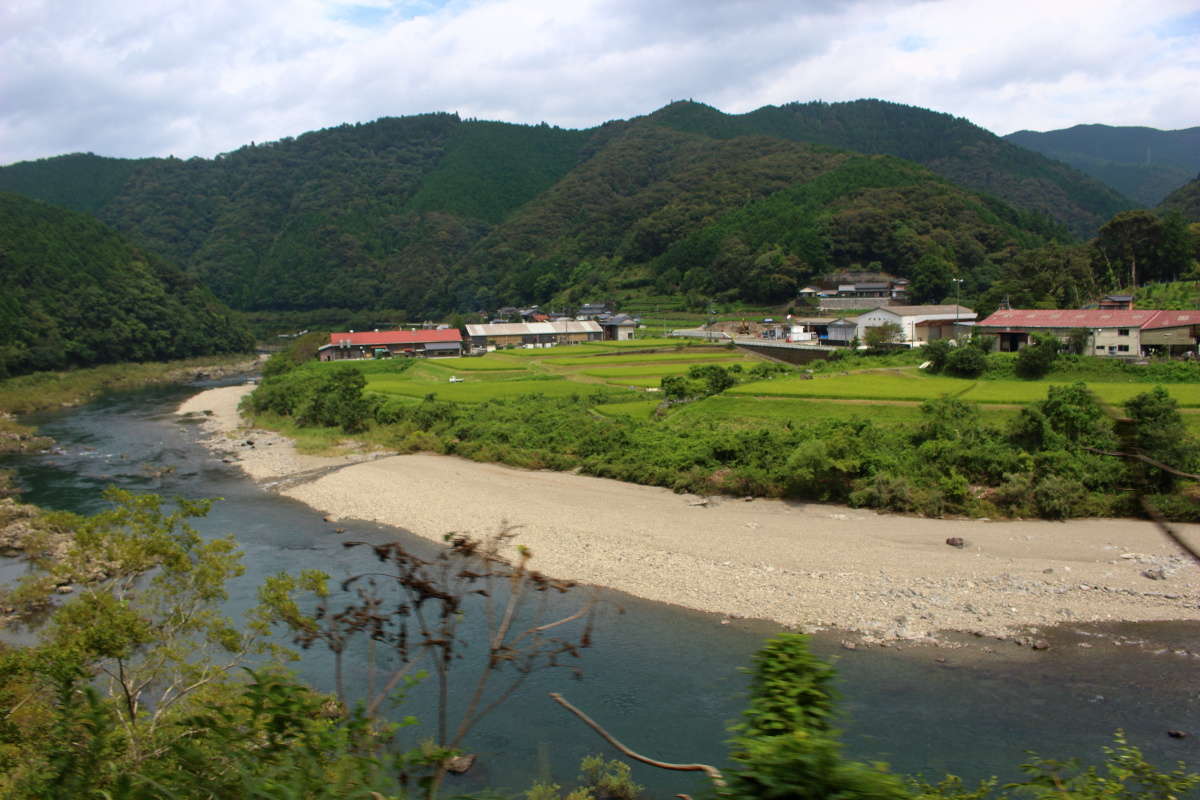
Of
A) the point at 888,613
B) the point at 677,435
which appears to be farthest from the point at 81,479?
the point at 888,613

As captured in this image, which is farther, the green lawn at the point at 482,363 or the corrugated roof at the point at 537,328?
the corrugated roof at the point at 537,328

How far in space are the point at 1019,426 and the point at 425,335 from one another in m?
48.8

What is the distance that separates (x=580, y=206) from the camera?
109188mm

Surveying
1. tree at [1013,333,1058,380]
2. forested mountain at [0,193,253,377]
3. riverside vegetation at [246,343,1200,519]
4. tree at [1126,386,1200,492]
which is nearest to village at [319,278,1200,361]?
tree at [1013,333,1058,380]

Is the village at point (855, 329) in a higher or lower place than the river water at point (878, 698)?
higher

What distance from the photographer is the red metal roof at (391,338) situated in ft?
202

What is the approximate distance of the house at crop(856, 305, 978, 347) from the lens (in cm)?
4212

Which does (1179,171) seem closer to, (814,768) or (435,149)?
(435,149)

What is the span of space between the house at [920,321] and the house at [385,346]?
31669 mm

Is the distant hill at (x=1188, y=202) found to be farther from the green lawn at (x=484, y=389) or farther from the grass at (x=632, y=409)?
the green lawn at (x=484, y=389)

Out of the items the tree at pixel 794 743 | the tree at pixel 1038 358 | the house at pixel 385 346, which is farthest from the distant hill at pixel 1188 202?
the tree at pixel 794 743

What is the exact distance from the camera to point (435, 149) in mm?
150625

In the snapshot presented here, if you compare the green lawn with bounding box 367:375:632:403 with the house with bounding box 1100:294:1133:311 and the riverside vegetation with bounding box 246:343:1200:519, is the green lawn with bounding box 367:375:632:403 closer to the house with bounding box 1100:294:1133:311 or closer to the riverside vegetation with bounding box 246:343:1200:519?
the riverside vegetation with bounding box 246:343:1200:519

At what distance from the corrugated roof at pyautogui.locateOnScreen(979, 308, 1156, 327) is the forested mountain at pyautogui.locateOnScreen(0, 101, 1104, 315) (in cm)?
2222
